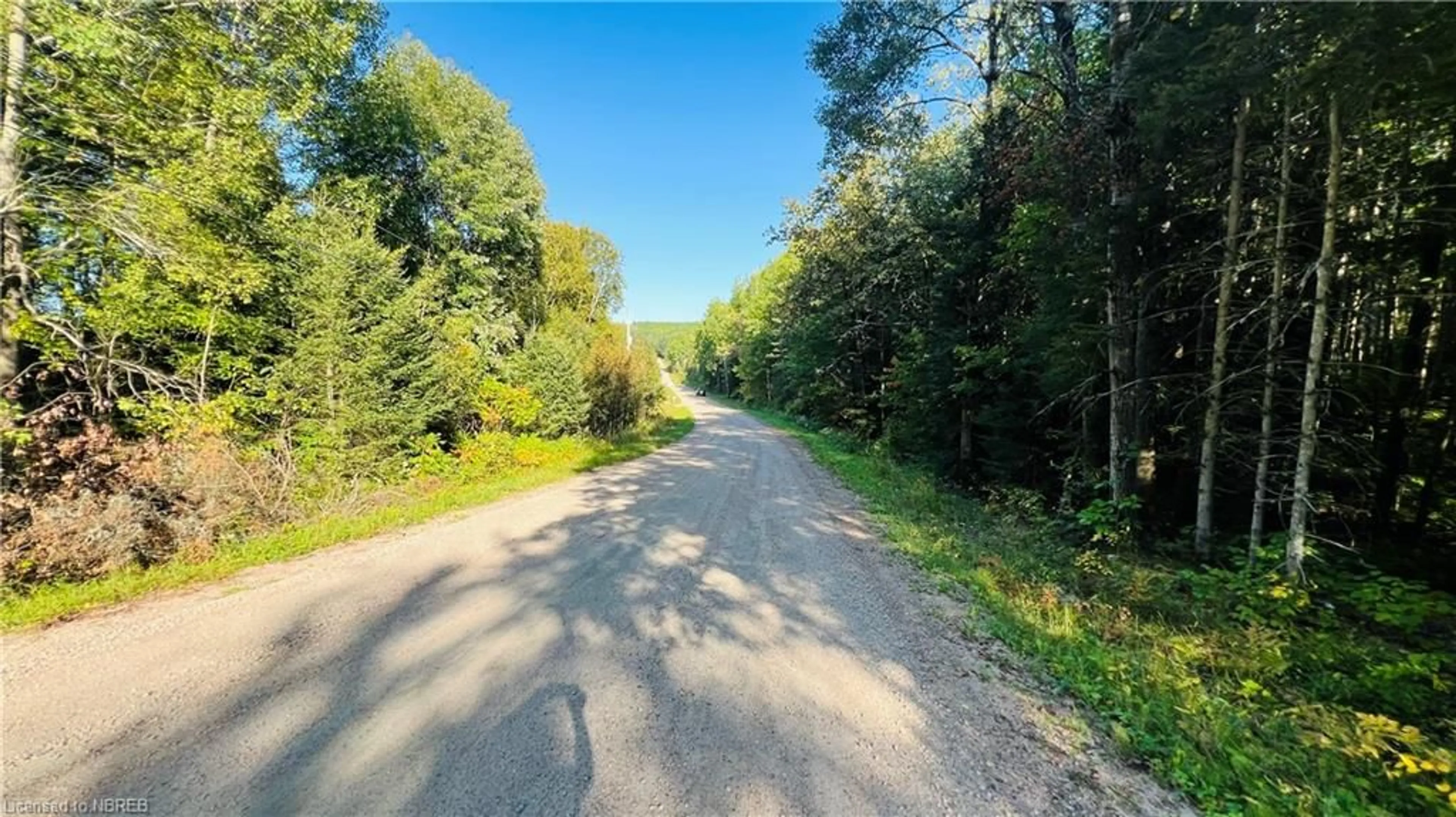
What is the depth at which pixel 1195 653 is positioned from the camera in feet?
12.9

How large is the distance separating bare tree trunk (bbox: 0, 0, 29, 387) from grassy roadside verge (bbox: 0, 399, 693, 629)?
115 inches

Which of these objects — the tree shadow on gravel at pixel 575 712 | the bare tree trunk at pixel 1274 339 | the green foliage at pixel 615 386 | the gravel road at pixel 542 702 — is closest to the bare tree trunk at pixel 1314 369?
the bare tree trunk at pixel 1274 339

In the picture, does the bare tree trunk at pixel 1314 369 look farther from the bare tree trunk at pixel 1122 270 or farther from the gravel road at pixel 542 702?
the gravel road at pixel 542 702

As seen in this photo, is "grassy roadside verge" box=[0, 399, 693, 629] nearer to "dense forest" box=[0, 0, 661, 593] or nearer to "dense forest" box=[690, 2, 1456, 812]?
"dense forest" box=[0, 0, 661, 593]

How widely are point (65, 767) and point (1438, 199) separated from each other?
1137 centimetres

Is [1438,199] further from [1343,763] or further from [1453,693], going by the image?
[1343,763]

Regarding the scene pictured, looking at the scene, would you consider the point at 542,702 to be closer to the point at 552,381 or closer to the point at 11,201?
the point at 11,201

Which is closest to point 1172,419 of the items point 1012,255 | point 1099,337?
point 1099,337

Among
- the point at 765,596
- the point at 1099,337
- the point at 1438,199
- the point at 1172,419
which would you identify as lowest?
the point at 765,596

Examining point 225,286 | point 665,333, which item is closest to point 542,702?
point 225,286

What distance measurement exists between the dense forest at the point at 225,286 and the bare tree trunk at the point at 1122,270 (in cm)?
1100

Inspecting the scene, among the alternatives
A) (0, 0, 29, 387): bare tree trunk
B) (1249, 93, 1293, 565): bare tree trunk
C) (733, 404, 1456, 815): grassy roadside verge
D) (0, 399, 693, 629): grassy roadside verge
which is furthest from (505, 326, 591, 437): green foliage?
(1249, 93, 1293, 565): bare tree trunk

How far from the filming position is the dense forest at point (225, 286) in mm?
5539

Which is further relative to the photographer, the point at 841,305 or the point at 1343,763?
the point at 841,305
